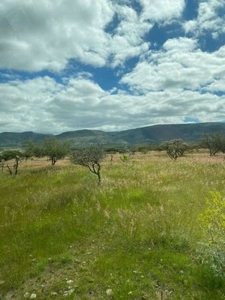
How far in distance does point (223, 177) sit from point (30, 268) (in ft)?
54.3

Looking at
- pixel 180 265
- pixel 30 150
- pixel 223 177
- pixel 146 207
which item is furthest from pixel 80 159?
pixel 30 150

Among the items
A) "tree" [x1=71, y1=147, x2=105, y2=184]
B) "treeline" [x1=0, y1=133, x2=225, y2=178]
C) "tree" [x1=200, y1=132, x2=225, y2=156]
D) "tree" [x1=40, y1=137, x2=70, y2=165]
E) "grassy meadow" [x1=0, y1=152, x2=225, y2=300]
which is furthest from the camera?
"tree" [x1=200, y1=132, x2=225, y2=156]

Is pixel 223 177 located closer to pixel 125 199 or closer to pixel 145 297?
pixel 125 199

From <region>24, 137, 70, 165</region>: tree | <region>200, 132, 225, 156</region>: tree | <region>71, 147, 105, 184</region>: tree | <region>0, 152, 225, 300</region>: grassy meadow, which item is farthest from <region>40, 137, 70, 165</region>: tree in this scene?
<region>200, 132, 225, 156</region>: tree

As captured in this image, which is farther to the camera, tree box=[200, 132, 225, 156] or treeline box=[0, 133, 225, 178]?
tree box=[200, 132, 225, 156]

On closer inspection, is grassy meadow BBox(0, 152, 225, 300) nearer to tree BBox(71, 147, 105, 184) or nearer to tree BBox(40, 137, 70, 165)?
tree BBox(71, 147, 105, 184)

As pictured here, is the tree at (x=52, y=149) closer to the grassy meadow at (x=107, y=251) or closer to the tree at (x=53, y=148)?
the tree at (x=53, y=148)

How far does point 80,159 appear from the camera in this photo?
21.3 m

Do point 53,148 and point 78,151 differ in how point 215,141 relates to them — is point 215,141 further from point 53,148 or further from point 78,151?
point 78,151

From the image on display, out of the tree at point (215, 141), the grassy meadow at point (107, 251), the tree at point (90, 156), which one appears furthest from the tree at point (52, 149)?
the tree at point (215, 141)

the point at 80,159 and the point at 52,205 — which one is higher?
the point at 80,159

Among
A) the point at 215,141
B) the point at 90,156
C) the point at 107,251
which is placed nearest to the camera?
the point at 107,251

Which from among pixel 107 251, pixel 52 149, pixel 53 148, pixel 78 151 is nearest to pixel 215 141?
pixel 53 148

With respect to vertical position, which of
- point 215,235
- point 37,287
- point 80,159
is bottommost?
point 37,287
